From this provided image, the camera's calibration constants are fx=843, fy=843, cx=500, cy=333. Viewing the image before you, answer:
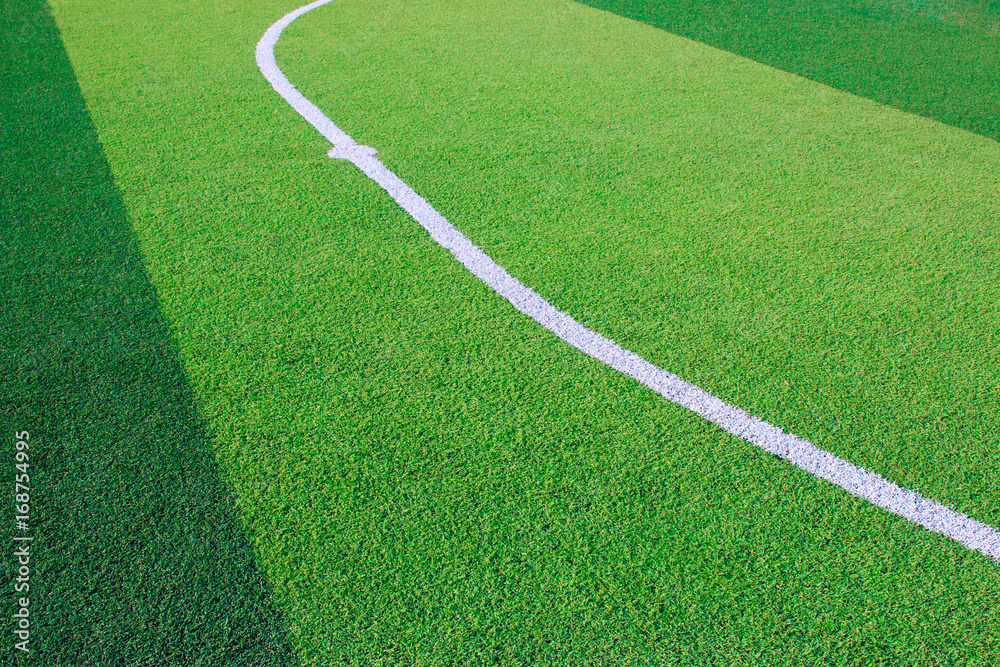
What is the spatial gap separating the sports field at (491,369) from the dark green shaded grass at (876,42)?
125 millimetres

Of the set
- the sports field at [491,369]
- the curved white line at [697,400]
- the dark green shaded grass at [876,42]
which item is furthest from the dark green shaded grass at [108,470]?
the dark green shaded grass at [876,42]

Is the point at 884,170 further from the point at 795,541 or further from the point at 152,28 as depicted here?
the point at 152,28

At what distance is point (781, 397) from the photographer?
2750 mm

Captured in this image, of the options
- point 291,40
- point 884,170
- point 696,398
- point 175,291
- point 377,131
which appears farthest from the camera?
point 291,40

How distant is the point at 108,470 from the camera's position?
94.3 inches

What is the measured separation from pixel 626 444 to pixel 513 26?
4.78 m

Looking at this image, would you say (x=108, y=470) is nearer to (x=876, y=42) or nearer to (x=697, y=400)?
(x=697, y=400)

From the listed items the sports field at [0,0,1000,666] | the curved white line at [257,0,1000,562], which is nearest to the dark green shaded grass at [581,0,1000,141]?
→ the sports field at [0,0,1000,666]

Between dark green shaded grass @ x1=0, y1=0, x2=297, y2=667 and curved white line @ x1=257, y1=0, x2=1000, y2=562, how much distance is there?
1.19m

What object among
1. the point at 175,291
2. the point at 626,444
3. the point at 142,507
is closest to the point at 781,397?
the point at 626,444

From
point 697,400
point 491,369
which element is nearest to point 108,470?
point 491,369

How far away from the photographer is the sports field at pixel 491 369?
2.07m

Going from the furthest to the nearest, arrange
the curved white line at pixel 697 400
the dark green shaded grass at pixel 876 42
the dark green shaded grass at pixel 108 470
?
the dark green shaded grass at pixel 876 42 < the curved white line at pixel 697 400 < the dark green shaded grass at pixel 108 470

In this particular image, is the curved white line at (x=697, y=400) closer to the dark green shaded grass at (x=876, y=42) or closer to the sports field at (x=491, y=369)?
the sports field at (x=491, y=369)
